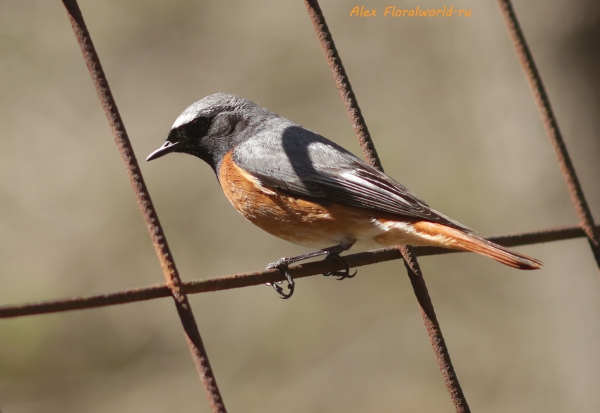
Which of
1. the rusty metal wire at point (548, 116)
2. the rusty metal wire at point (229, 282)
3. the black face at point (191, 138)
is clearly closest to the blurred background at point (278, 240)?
the rusty metal wire at point (548, 116)

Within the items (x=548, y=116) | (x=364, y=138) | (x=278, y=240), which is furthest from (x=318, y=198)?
(x=278, y=240)

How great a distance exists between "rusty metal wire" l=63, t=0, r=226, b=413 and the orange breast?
1311 mm

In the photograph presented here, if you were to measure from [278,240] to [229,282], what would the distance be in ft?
18.1

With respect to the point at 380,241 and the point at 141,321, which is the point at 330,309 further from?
the point at 380,241

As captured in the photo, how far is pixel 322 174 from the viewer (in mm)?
3012

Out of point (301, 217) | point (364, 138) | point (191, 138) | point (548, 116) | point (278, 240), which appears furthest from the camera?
point (278, 240)

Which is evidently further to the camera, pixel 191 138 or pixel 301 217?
pixel 191 138

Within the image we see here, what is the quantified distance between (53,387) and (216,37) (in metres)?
4.37

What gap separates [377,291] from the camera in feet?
24.6

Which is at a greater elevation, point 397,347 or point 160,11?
point 160,11

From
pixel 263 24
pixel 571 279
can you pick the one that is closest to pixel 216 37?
pixel 263 24

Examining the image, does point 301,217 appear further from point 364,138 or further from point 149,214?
point 149,214

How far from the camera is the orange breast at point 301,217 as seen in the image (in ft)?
9.76

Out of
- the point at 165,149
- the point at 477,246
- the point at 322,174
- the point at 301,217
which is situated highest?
the point at 165,149
